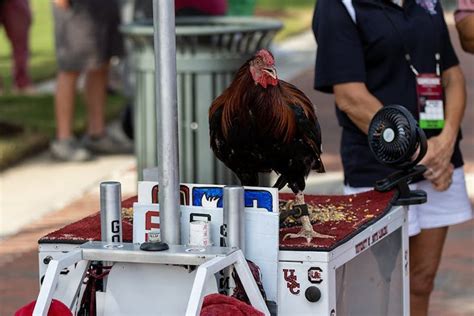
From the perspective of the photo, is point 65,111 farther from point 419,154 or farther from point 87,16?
point 419,154

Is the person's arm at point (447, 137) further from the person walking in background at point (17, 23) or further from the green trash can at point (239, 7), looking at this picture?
the green trash can at point (239, 7)

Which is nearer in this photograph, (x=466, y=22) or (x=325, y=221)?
(x=325, y=221)

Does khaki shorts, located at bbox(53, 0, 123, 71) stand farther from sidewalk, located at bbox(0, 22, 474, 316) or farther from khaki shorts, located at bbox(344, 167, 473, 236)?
khaki shorts, located at bbox(344, 167, 473, 236)

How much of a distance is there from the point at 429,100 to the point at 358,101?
322 millimetres

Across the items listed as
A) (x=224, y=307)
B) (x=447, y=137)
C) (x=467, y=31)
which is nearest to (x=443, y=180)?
(x=447, y=137)

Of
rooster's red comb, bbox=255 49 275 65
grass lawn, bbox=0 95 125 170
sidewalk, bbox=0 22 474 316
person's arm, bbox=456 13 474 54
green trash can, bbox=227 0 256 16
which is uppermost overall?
green trash can, bbox=227 0 256 16

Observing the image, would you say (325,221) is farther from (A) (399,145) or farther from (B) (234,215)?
(B) (234,215)

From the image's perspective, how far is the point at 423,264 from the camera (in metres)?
4.93

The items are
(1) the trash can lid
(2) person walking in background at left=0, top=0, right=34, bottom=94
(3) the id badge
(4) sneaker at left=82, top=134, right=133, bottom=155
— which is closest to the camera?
(3) the id badge

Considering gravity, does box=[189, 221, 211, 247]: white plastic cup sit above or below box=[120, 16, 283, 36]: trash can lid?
below

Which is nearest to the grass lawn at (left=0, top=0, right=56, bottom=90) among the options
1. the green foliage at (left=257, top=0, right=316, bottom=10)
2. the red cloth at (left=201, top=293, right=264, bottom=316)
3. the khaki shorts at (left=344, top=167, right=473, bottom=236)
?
the green foliage at (left=257, top=0, right=316, bottom=10)

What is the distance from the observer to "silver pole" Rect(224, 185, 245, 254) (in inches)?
130

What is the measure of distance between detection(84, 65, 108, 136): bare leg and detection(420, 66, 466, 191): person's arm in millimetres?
5623

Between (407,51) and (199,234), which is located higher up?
(407,51)
